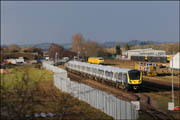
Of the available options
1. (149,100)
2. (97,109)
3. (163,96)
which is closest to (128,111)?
(97,109)

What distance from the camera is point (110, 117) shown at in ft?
61.6

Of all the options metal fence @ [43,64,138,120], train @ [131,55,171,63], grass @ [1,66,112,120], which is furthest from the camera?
train @ [131,55,171,63]

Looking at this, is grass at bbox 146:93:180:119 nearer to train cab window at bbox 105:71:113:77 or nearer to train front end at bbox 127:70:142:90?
train front end at bbox 127:70:142:90

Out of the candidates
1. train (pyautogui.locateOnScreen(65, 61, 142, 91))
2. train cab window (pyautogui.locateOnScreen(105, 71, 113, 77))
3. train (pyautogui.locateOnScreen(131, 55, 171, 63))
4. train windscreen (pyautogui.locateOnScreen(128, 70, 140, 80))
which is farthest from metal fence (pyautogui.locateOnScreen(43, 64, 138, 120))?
train (pyautogui.locateOnScreen(131, 55, 171, 63))

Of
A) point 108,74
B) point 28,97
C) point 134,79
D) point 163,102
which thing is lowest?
point 163,102

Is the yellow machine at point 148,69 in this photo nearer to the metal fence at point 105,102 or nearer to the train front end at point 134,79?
the train front end at point 134,79

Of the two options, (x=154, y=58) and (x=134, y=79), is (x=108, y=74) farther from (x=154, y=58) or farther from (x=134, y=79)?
(x=154, y=58)

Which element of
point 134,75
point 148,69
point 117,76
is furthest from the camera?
point 148,69

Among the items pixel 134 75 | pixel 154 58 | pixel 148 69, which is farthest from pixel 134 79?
pixel 154 58

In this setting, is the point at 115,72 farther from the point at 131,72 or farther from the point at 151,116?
the point at 151,116

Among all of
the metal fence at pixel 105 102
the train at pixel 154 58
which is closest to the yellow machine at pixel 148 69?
the metal fence at pixel 105 102

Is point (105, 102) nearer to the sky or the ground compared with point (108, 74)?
nearer to the ground

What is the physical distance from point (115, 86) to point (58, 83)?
7596 millimetres

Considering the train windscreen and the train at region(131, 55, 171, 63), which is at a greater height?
the train at region(131, 55, 171, 63)
